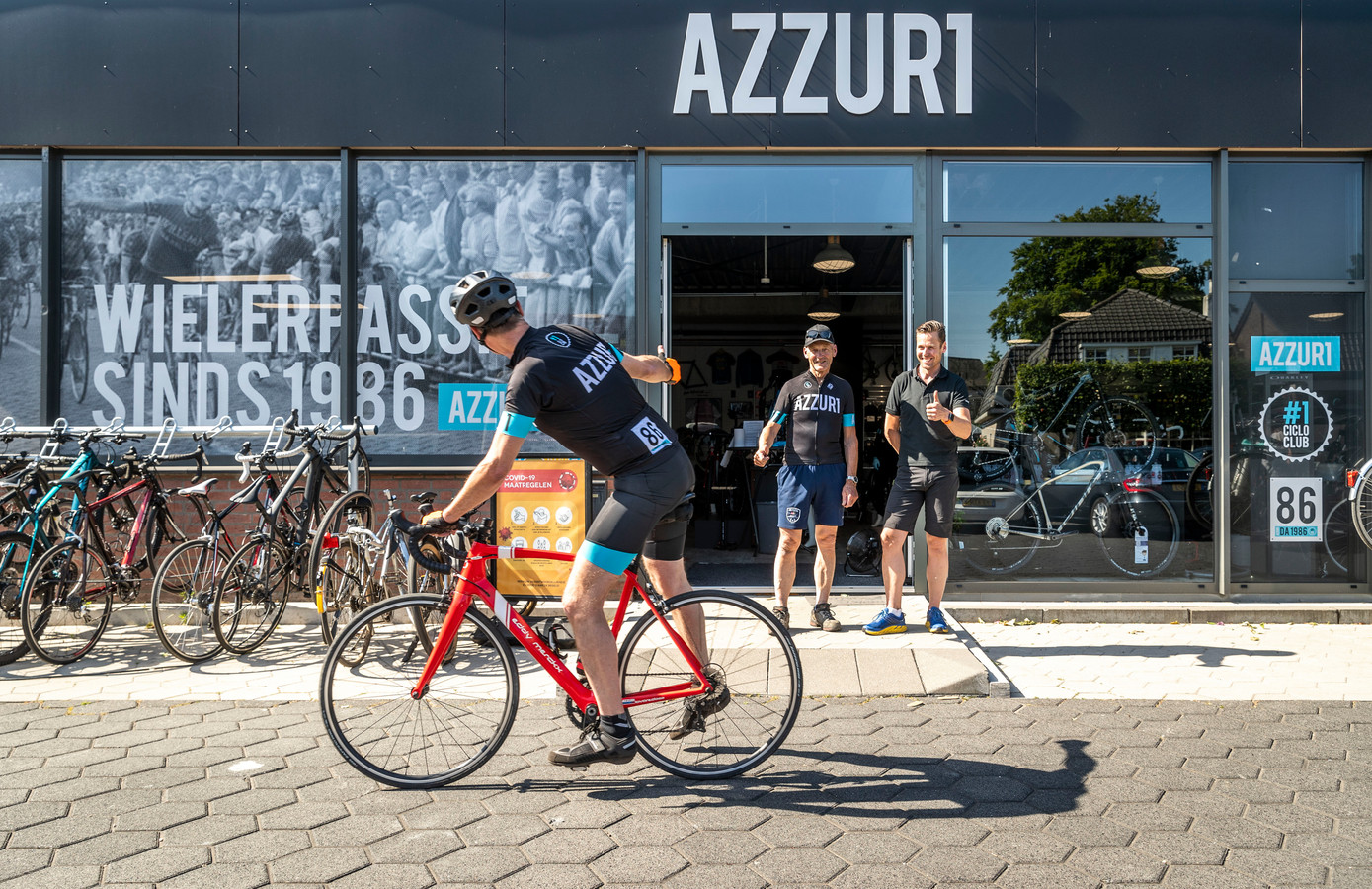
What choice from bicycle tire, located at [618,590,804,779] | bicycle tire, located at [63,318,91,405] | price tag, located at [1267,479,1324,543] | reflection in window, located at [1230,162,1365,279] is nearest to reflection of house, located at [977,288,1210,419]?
reflection in window, located at [1230,162,1365,279]

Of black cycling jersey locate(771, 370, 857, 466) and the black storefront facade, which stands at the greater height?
the black storefront facade

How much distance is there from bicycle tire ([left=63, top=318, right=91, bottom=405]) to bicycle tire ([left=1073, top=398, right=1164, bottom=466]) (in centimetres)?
787

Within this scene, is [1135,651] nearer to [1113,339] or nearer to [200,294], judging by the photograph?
[1113,339]

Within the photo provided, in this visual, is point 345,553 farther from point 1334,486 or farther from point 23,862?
point 1334,486

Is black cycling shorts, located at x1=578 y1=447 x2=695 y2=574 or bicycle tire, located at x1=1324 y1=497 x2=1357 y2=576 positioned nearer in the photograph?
black cycling shorts, located at x1=578 y1=447 x2=695 y2=574

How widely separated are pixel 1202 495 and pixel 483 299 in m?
6.23

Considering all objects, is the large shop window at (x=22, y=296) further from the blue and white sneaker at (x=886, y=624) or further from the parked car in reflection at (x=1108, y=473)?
the parked car in reflection at (x=1108, y=473)

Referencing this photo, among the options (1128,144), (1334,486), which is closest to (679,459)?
(1128,144)

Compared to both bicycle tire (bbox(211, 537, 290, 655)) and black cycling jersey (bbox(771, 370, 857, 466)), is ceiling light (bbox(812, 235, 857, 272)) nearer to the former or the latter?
black cycling jersey (bbox(771, 370, 857, 466))

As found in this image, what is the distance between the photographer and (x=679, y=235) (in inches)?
294

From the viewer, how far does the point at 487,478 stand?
3.35 m

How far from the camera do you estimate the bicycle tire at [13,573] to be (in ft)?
18.2

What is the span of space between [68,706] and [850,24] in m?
6.77

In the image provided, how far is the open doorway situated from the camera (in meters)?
9.73
